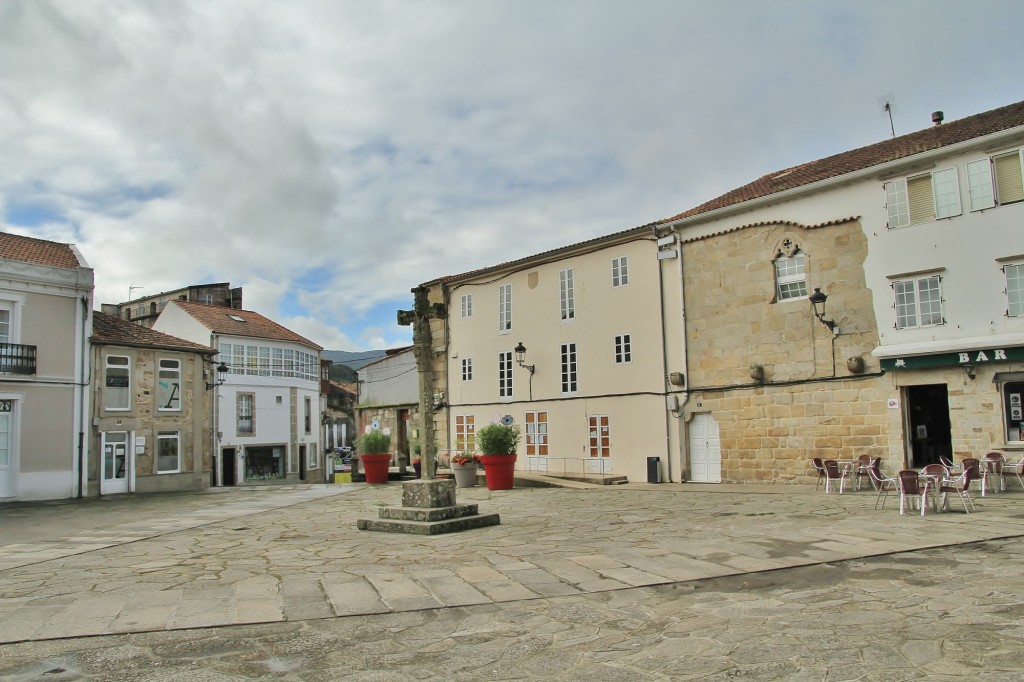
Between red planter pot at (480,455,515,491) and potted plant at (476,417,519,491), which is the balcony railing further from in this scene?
red planter pot at (480,455,515,491)

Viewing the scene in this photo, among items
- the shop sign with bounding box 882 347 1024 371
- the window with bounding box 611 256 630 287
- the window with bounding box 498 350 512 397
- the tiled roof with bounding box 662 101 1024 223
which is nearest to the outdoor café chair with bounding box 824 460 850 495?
the shop sign with bounding box 882 347 1024 371

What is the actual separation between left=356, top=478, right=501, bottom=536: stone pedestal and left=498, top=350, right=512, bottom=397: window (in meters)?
13.5

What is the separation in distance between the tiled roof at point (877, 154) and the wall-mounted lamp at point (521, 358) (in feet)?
20.6

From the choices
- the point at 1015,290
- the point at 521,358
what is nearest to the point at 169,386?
the point at 521,358

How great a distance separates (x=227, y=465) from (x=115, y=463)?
51.1 ft

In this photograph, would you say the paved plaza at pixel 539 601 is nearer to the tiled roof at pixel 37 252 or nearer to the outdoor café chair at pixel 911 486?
the outdoor café chair at pixel 911 486

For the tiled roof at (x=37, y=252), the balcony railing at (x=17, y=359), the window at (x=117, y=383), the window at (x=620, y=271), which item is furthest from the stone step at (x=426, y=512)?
the window at (x=117, y=383)

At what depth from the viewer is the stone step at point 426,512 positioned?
1073cm

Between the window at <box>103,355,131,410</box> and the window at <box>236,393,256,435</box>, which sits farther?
the window at <box>236,393,256,435</box>

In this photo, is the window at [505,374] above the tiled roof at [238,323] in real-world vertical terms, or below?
below

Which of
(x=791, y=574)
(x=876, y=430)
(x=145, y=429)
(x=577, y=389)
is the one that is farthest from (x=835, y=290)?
(x=145, y=429)

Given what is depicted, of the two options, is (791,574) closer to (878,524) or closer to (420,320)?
(878,524)

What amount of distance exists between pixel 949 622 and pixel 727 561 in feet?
8.68

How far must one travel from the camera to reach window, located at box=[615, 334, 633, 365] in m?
21.5
